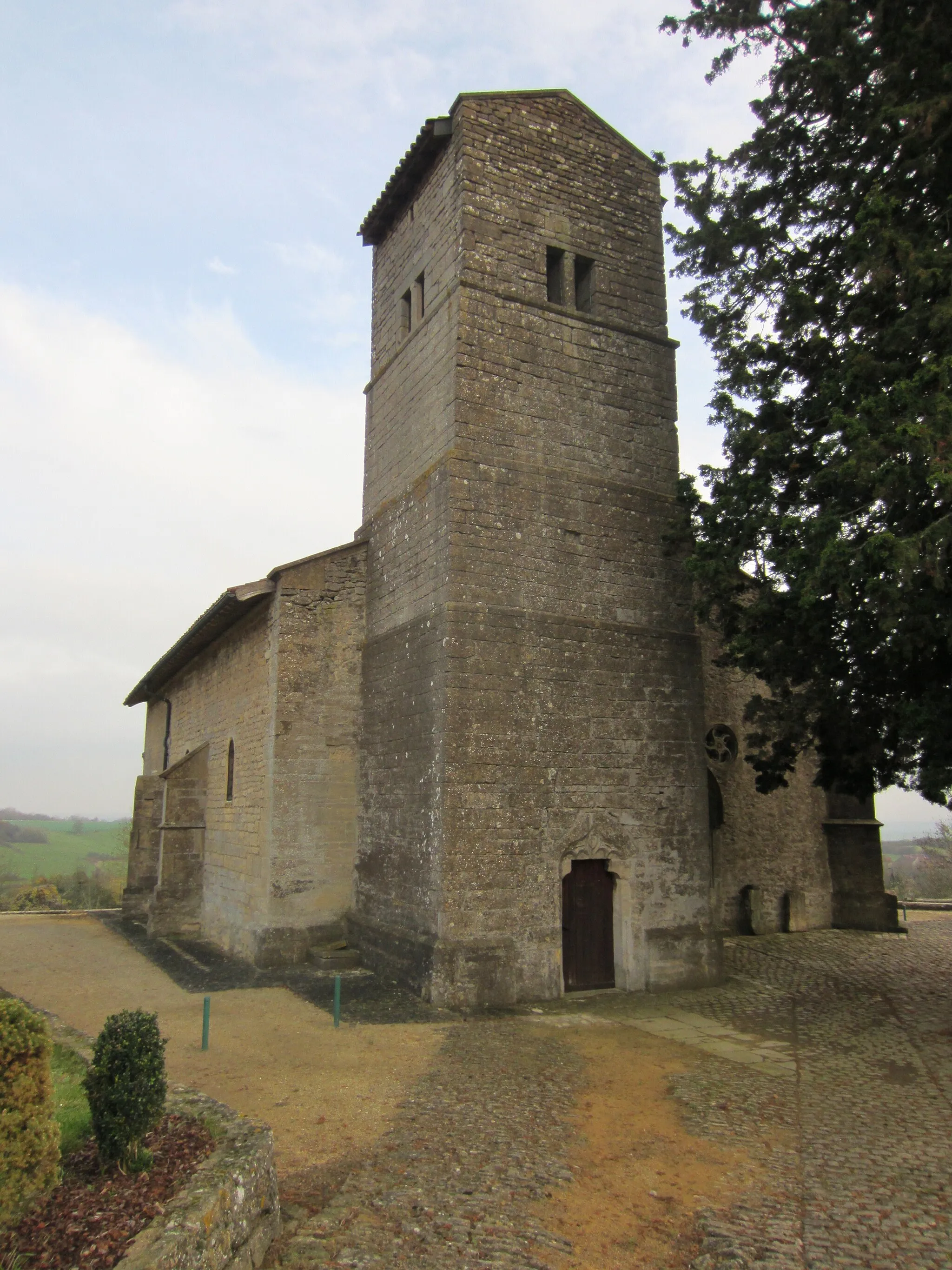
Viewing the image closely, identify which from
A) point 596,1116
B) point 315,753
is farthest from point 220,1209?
point 315,753

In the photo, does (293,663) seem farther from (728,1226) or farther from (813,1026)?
(728,1226)

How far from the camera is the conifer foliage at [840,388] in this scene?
8062 mm

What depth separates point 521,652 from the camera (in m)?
10.6

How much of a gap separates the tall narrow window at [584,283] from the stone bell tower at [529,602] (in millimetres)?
43

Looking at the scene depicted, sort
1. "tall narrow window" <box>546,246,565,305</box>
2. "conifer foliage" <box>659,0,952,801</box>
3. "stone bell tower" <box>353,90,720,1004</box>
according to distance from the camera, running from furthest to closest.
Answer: "tall narrow window" <box>546,246,565,305</box>, "stone bell tower" <box>353,90,720,1004</box>, "conifer foliage" <box>659,0,952,801</box>

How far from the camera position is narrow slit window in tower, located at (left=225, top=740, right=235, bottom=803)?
576 inches

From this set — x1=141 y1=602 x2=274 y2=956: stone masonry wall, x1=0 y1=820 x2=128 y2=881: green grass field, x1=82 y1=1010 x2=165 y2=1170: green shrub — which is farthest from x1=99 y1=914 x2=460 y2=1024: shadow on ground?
x1=0 y1=820 x2=128 y2=881: green grass field

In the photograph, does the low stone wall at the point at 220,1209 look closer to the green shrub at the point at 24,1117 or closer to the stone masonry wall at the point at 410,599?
the green shrub at the point at 24,1117

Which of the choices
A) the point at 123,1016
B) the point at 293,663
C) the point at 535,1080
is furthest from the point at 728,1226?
A: the point at 293,663

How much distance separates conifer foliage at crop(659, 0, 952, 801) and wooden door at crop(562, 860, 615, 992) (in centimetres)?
260

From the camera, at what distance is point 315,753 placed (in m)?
12.5

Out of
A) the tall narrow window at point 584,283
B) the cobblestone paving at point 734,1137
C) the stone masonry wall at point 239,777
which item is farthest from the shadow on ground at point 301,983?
the tall narrow window at point 584,283

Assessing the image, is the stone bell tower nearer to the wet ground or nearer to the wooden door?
the wooden door

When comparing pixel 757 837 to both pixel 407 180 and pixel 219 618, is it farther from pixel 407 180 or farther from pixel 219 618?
pixel 407 180
